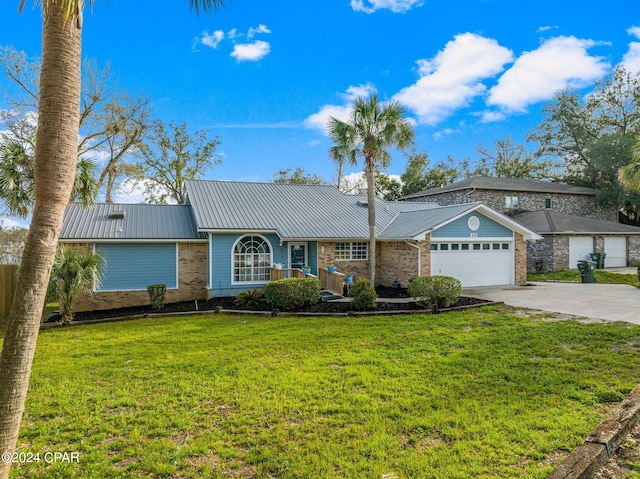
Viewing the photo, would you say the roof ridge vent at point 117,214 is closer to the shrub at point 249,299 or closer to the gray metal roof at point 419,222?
the shrub at point 249,299

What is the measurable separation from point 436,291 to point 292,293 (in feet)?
15.2

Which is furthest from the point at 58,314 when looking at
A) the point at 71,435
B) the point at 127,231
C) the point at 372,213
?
the point at 372,213

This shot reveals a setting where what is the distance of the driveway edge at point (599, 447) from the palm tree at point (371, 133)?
10.6 meters

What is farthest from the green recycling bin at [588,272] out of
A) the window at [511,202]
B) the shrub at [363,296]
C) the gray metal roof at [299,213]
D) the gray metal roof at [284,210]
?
the shrub at [363,296]

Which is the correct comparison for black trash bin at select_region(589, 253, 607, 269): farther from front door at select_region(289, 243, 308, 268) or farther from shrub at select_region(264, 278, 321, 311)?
shrub at select_region(264, 278, 321, 311)

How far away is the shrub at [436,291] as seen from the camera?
11969 millimetres

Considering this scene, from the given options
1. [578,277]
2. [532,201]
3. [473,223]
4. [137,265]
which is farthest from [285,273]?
[532,201]

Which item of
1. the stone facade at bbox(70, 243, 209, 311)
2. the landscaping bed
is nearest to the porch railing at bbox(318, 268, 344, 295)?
the landscaping bed

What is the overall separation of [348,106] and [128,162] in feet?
60.8

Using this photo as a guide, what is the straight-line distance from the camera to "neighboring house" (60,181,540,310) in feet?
48.0

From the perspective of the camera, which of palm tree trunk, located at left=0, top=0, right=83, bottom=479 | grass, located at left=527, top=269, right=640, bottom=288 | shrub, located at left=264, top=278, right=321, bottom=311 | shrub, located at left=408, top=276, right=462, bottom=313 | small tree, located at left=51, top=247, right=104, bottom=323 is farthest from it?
grass, located at left=527, top=269, right=640, bottom=288

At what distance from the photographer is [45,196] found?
9.32 feet

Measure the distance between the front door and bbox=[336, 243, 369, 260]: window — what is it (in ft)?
4.91

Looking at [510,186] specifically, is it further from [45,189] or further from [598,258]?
[45,189]
